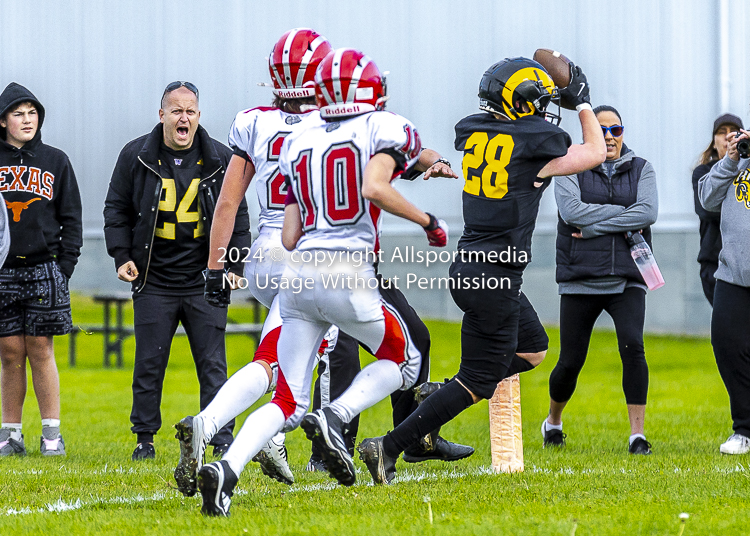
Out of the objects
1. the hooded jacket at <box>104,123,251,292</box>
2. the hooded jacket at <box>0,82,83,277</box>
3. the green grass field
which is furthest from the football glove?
the hooded jacket at <box>0,82,83,277</box>

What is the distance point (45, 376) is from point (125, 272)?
1.03 meters

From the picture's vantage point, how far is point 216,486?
3963mm

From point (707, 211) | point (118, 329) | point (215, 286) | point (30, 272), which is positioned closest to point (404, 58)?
point (118, 329)

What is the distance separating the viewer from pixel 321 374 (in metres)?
5.94

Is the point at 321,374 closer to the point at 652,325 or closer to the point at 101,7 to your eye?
the point at 652,325

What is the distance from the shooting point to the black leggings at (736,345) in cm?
631

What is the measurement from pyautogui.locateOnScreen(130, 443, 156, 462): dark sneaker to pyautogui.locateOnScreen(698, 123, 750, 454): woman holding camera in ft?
11.9

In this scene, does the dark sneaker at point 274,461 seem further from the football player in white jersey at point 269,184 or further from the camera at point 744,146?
the camera at point 744,146

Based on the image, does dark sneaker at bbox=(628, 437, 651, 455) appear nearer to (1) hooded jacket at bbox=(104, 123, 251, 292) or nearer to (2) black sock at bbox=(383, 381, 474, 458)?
(2) black sock at bbox=(383, 381, 474, 458)

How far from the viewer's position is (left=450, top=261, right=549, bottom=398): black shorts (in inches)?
189

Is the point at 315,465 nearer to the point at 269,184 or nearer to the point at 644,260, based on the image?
the point at 269,184

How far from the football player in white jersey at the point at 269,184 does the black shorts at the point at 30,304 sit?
2.12m

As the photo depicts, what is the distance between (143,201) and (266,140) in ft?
6.38

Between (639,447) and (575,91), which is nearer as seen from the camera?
(575,91)
